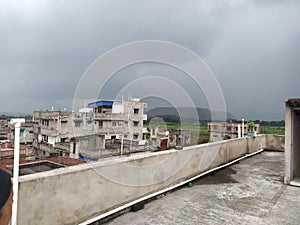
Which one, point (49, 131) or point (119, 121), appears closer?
point (49, 131)

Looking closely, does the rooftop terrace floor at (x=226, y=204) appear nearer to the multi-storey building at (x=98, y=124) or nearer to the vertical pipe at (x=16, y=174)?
the vertical pipe at (x=16, y=174)

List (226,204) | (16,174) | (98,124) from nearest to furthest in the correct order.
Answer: (16,174) → (226,204) → (98,124)

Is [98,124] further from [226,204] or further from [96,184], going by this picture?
[96,184]

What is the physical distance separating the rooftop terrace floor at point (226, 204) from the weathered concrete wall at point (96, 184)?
24cm

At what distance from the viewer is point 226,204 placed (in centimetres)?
304

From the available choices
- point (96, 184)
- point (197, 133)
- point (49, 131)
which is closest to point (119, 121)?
point (49, 131)

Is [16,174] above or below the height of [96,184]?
above

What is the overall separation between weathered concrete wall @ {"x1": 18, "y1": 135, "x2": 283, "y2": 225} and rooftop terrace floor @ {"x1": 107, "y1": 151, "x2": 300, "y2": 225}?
238mm

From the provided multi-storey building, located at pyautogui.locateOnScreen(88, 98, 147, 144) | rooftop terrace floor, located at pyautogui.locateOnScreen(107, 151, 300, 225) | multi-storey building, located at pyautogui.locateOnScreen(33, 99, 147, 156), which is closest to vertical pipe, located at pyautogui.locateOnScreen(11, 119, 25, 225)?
rooftop terrace floor, located at pyautogui.locateOnScreen(107, 151, 300, 225)

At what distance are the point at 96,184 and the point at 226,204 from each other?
1791 millimetres

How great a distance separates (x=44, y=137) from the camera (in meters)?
28.2

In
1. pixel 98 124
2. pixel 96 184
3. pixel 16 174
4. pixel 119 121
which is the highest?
pixel 119 121

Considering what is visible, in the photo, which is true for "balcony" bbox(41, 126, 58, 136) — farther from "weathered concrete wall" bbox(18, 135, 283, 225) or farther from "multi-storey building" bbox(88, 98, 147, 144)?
"weathered concrete wall" bbox(18, 135, 283, 225)

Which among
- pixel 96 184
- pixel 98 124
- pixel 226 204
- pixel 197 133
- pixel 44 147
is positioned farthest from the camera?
pixel 98 124
